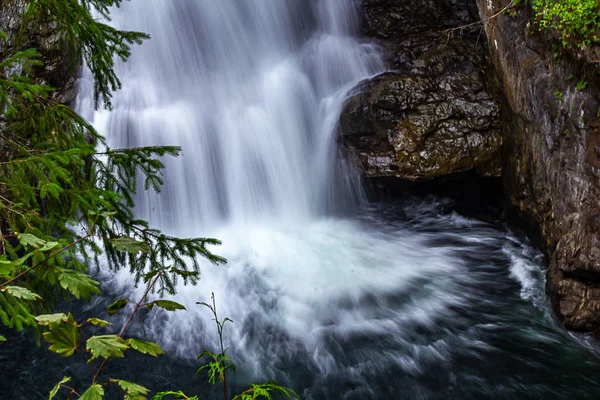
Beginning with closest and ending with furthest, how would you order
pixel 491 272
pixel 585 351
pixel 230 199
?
pixel 585 351 < pixel 491 272 < pixel 230 199

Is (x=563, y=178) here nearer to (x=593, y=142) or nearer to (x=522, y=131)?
(x=593, y=142)

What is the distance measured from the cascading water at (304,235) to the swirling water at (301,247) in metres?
0.02

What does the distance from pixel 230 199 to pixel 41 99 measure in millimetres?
4544

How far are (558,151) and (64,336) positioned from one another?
17.8ft

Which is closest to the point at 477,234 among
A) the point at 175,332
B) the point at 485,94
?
the point at 485,94

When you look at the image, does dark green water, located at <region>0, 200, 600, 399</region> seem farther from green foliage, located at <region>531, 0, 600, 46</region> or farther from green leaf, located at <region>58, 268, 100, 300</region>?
green leaf, located at <region>58, 268, 100, 300</region>

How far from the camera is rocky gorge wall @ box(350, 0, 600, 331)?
185 inches

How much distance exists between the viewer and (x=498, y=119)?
7156 millimetres

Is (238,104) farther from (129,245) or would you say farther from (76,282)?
(76,282)

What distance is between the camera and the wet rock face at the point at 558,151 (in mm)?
4625

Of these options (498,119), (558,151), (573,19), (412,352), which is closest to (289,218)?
(412,352)

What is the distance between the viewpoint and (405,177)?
7297 mm

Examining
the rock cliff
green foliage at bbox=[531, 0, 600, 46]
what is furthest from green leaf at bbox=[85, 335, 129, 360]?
the rock cliff

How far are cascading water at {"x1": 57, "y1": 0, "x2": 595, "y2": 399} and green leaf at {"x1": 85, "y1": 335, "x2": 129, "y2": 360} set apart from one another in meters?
3.45
